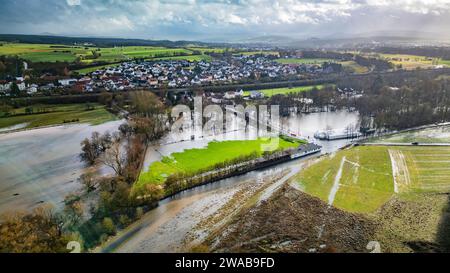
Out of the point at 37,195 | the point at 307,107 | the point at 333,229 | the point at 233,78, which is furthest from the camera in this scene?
the point at 233,78

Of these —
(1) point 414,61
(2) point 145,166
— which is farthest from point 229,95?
(1) point 414,61

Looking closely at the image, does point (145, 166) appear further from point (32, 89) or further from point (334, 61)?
point (334, 61)

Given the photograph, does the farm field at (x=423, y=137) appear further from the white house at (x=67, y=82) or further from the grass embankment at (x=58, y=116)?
the white house at (x=67, y=82)

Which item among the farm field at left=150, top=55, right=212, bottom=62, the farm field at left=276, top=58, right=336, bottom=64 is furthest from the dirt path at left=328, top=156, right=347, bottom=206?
the farm field at left=150, top=55, right=212, bottom=62

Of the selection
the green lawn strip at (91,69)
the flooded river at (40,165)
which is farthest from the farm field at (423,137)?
the green lawn strip at (91,69)

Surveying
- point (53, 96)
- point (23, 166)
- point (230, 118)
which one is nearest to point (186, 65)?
point (53, 96)
